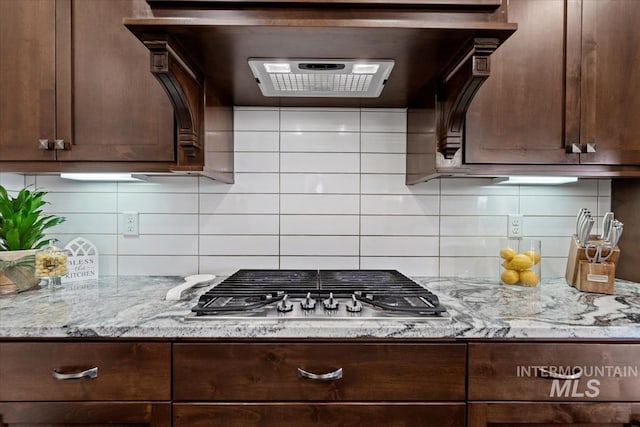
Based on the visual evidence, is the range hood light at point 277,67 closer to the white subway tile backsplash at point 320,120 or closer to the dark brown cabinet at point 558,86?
the white subway tile backsplash at point 320,120

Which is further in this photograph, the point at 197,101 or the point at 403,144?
the point at 403,144

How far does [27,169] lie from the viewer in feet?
4.24

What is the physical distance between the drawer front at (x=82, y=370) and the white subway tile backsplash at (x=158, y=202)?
2.53ft

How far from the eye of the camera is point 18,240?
4.44 feet

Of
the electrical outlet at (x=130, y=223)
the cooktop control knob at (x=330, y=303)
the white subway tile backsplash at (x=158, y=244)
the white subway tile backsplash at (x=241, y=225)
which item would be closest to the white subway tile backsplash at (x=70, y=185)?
the electrical outlet at (x=130, y=223)

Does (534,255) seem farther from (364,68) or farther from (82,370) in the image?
(82,370)

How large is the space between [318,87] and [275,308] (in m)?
Result: 0.82

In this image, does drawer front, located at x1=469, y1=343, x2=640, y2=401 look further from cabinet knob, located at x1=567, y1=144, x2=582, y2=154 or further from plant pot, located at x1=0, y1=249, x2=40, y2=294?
plant pot, located at x1=0, y1=249, x2=40, y2=294

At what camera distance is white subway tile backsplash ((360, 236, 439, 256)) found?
166 centimetres

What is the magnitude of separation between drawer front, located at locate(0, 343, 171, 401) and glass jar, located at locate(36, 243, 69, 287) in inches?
17.6

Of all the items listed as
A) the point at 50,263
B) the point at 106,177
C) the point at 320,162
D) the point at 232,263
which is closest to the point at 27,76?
the point at 106,177

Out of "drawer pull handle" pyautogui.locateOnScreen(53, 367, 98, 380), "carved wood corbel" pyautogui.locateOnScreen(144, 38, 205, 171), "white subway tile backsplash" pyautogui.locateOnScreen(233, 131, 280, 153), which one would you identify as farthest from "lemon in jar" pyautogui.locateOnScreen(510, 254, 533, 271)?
"drawer pull handle" pyautogui.locateOnScreen(53, 367, 98, 380)

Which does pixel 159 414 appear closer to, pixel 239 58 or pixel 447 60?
pixel 239 58

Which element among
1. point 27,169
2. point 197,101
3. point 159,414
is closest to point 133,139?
point 197,101
